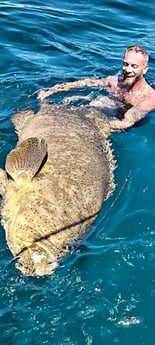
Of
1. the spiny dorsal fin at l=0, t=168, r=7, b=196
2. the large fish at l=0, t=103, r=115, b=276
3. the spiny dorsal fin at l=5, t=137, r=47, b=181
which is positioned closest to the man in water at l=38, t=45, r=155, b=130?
the large fish at l=0, t=103, r=115, b=276

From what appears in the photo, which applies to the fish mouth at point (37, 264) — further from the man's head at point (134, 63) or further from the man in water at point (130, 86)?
the man's head at point (134, 63)

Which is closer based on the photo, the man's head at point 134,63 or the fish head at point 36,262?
the fish head at point 36,262

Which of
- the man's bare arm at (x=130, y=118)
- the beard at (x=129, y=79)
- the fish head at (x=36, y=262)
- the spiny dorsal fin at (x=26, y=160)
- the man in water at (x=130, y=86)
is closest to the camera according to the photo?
the fish head at (x=36, y=262)

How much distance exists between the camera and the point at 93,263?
17.7 feet

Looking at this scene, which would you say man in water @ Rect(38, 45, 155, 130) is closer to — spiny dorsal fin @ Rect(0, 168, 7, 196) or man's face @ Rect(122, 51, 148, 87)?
man's face @ Rect(122, 51, 148, 87)

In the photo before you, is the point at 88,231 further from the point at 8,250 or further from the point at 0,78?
the point at 0,78

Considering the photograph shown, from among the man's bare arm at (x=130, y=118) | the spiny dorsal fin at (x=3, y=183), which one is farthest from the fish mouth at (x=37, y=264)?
the man's bare arm at (x=130, y=118)

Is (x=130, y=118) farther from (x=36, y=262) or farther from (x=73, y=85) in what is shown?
(x=36, y=262)

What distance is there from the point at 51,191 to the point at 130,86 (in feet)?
14.7

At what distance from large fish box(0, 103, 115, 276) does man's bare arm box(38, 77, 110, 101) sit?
2141 millimetres

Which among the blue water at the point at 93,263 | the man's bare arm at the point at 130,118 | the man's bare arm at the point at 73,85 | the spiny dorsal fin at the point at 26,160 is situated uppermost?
the man's bare arm at the point at 73,85

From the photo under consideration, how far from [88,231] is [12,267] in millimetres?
901

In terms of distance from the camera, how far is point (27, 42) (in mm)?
11453

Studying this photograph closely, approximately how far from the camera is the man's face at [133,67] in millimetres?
8594
